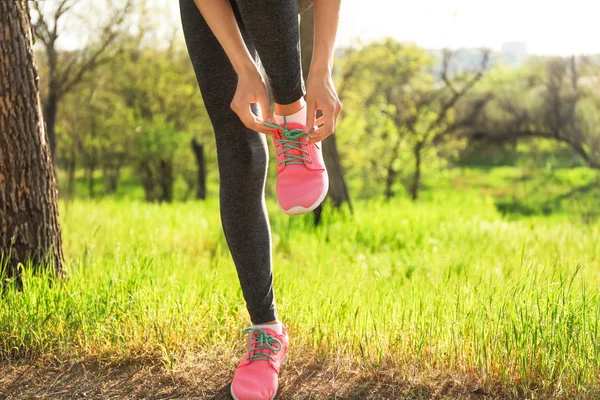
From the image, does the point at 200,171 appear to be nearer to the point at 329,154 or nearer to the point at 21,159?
the point at 329,154

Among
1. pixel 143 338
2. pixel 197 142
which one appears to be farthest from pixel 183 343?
pixel 197 142

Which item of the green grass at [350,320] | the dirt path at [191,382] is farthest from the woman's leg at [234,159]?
the green grass at [350,320]

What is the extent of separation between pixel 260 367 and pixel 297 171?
657 millimetres

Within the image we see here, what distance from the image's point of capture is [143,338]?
221 centimetres

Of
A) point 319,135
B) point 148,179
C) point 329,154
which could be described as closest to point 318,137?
point 319,135

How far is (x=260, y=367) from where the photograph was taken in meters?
1.85

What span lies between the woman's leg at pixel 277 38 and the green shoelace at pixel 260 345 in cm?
75

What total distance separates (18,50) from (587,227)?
5.29 meters

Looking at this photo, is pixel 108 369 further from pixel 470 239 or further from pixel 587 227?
pixel 587 227

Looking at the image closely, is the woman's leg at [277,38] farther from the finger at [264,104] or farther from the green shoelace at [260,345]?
the green shoelace at [260,345]

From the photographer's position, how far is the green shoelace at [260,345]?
1.87m

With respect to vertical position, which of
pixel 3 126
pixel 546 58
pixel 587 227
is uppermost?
pixel 546 58

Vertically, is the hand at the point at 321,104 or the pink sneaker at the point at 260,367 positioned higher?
the hand at the point at 321,104

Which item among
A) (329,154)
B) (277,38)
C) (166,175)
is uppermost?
(277,38)
